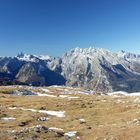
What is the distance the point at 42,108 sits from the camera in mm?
88750

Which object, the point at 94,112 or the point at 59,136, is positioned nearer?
the point at 59,136

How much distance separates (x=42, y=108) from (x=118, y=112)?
77.7 feet

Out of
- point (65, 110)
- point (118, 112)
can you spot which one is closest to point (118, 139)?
point (118, 112)

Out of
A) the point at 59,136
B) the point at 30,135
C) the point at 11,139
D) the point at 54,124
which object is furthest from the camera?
the point at 54,124

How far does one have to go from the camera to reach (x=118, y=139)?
38719 millimetres

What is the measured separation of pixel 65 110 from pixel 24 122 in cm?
2837

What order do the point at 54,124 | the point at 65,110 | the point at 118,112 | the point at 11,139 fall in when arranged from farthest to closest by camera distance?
1. the point at 65,110
2. the point at 118,112
3. the point at 54,124
4. the point at 11,139

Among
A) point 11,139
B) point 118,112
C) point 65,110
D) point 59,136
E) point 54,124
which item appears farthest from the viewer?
point 65,110

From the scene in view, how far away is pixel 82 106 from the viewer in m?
91.4

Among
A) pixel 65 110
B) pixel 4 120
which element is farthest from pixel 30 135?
pixel 65 110

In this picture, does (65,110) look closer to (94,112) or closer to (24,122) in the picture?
(94,112)

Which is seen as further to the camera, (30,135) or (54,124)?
(54,124)

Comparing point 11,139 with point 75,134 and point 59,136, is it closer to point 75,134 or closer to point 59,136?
point 59,136

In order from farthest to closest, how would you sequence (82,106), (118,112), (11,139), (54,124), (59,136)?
(82,106)
(118,112)
(54,124)
(59,136)
(11,139)
